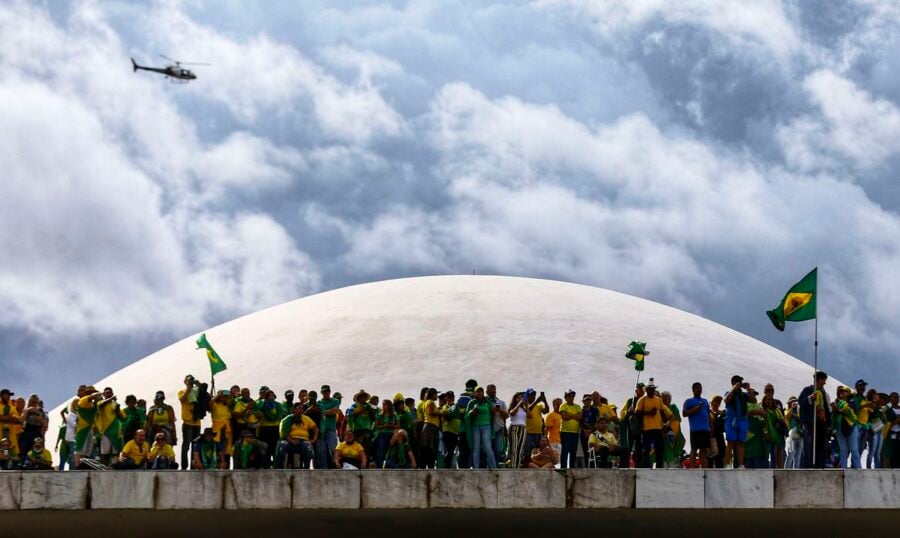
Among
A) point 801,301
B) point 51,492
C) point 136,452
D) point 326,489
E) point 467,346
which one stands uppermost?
point 467,346

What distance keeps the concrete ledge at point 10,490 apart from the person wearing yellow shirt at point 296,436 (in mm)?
3666

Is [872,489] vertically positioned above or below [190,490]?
above

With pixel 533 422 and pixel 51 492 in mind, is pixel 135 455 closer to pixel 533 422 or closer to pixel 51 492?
pixel 51 492

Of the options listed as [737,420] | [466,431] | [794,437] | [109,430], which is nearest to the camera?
[737,420]

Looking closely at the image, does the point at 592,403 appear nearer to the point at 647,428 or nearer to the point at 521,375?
the point at 647,428

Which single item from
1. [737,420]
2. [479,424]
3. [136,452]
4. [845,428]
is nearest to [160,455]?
[136,452]

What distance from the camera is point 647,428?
57.5ft

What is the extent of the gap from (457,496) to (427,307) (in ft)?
75.9

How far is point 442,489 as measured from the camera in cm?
1542

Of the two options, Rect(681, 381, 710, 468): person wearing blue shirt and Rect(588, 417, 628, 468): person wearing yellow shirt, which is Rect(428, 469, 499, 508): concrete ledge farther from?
Rect(681, 381, 710, 468): person wearing blue shirt

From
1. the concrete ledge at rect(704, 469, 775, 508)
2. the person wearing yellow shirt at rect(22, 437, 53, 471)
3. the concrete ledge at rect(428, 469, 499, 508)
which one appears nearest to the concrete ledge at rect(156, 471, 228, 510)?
the concrete ledge at rect(428, 469, 499, 508)

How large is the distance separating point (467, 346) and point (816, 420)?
59.3ft

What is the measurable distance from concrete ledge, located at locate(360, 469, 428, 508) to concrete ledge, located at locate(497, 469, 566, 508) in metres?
0.93

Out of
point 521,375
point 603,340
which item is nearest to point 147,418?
point 521,375
